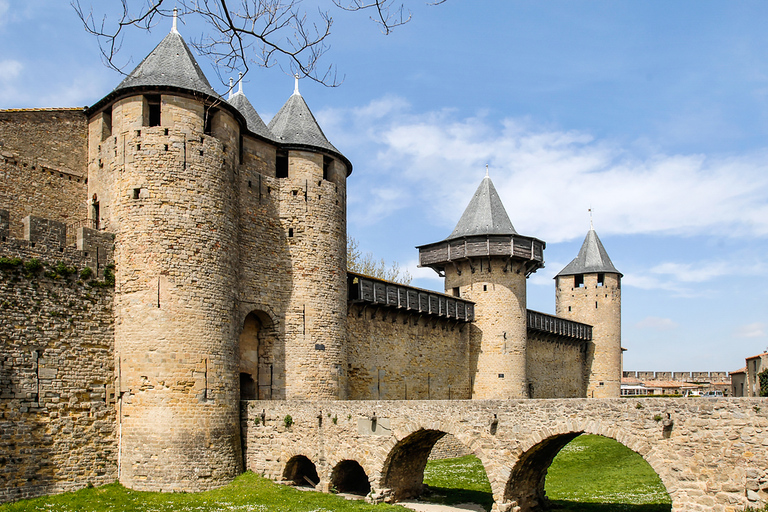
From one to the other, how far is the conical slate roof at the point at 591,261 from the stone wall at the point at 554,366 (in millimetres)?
4401

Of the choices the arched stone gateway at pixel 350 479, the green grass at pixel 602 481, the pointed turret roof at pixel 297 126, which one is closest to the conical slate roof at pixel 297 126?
the pointed turret roof at pixel 297 126

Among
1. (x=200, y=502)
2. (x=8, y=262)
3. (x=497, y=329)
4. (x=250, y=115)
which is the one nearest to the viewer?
(x=200, y=502)

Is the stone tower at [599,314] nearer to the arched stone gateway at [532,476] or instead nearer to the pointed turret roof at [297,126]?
the pointed turret roof at [297,126]

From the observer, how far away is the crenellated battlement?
15641mm

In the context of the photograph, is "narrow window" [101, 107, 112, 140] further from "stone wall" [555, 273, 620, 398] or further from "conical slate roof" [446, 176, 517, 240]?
"stone wall" [555, 273, 620, 398]

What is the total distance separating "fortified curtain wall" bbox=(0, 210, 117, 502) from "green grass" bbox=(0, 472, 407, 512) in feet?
2.17

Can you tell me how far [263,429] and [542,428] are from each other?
772cm

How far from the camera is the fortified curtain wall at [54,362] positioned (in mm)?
15078

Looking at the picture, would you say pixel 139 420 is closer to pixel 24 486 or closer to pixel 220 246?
pixel 24 486

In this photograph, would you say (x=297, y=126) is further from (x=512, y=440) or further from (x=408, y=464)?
(x=512, y=440)

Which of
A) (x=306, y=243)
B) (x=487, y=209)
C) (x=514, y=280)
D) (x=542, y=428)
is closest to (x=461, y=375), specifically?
(x=514, y=280)

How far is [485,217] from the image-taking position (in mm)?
30719

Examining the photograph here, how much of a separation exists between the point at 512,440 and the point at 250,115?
44.4 feet

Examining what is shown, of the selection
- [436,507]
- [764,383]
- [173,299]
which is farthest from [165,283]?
[764,383]
